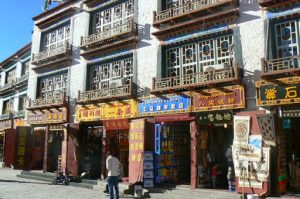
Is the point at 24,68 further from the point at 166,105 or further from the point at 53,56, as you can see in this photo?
the point at 166,105

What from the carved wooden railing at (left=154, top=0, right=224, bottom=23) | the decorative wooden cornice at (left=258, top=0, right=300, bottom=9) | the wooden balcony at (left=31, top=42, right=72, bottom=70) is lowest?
the decorative wooden cornice at (left=258, top=0, right=300, bottom=9)

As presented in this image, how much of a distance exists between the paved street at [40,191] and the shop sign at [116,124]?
3.08 m

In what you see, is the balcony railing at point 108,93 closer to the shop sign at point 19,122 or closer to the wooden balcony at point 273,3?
the wooden balcony at point 273,3

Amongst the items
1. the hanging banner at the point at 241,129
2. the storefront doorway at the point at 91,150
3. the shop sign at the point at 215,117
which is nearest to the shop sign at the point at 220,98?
the shop sign at the point at 215,117

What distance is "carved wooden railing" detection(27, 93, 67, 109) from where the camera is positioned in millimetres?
18859

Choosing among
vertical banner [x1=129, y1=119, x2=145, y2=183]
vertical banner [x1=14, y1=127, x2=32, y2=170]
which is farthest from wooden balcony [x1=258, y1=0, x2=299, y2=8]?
vertical banner [x1=14, y1=127, x2=32, y2=170]

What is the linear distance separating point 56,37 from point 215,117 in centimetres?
1336

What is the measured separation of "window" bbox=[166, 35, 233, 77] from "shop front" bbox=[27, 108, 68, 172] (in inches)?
284

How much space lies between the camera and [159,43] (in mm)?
15016

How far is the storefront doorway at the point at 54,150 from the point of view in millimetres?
19719

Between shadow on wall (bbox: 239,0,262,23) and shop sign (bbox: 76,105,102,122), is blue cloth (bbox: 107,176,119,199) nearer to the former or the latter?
shop sign (bbox: 76,105,102,122)

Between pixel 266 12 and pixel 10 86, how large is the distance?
22.0 metres

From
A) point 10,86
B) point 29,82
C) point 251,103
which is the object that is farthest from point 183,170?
point 10,86

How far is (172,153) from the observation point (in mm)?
14578
